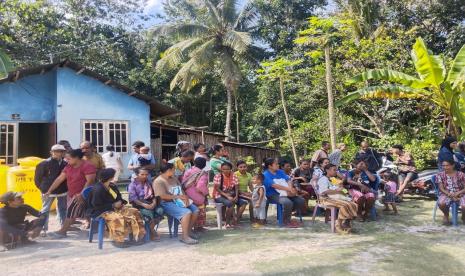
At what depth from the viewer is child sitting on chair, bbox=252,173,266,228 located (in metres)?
6.86

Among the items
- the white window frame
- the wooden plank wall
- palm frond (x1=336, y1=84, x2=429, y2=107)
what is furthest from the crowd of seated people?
the wooden plank wall

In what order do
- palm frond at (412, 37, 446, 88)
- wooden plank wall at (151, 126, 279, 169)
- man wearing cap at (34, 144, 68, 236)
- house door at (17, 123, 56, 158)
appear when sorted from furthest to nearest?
house door at (17, 123, 56, 158) < wooden plank wall at (151, 126, 279, 169) < palm frond at (412, 37, 446, 88) < man wearing cap at (34, 144, 68, 236)

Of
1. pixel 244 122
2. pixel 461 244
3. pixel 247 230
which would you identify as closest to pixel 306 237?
pixel 247 230

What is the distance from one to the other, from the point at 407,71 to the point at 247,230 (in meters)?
9.93

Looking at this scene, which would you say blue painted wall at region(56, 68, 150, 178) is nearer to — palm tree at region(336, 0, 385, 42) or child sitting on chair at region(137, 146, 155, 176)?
child sitting on chair at region(137, 146, 155, 176)

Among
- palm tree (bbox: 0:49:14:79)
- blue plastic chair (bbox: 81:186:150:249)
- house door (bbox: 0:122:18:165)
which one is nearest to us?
blue plastic chair (bbox: 81:186:150:249)

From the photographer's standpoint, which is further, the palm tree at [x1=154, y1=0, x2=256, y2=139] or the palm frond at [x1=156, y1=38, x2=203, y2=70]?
the palm frond at [x1=156, y1=38, x2=203, y2=70]

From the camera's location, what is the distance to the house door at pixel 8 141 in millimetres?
12344

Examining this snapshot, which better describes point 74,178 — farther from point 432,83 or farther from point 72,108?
point 432,83

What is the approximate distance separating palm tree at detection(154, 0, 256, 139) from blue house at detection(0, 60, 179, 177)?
5.81 m

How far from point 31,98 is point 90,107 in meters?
1.70

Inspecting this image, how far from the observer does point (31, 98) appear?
12750 millimetres

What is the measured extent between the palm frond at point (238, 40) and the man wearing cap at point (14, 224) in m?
14.0

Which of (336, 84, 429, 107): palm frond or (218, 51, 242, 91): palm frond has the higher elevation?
(218, 51, 242, 91): palm frond
